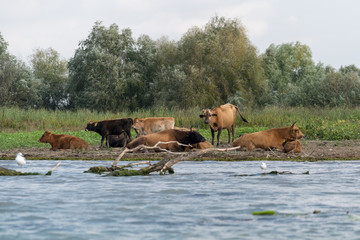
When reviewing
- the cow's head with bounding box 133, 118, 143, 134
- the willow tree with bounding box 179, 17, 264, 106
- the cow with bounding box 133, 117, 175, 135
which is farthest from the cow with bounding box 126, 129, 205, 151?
the willow tree with bounding box 179, 17, 264, 106

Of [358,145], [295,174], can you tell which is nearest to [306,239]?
[295,174]

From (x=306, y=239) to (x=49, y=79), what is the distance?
7233cm

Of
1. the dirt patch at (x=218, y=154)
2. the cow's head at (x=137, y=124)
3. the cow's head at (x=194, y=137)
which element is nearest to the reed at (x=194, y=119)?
the cow's head at (x=137, y=124)

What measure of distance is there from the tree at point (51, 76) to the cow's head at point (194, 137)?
44.7 meters

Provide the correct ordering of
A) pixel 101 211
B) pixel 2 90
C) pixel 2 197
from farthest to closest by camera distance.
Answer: pixel 2 90 → pixel 2 197 → pixel 101 211

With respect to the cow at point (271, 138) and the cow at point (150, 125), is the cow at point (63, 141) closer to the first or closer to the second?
the cow at point (150, 125)

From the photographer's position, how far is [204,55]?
53844 millimetres

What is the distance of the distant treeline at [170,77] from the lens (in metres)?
51.5

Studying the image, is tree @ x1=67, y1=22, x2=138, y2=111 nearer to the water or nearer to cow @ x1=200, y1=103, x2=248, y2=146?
cow @ x1=200, y1=103, x2=248, y2=146

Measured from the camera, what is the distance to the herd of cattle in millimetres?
20500

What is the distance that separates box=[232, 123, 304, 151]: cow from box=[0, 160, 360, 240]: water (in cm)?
416

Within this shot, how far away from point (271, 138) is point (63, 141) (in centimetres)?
752

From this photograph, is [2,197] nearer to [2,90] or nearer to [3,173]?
[3,173]

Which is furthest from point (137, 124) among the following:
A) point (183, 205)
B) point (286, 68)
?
point (286, 68)
